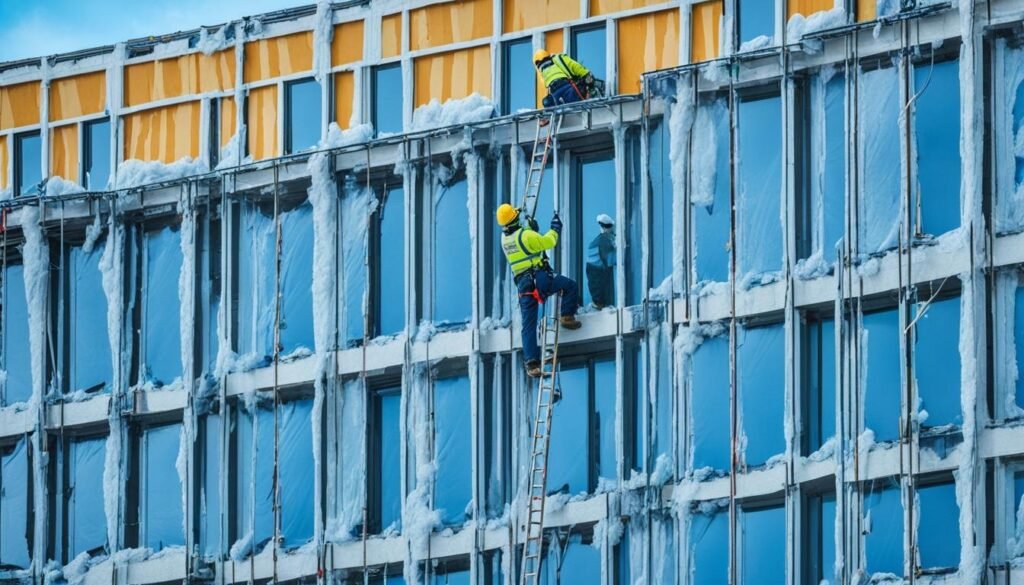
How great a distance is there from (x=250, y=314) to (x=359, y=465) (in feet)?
10.4

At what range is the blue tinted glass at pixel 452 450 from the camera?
1490 inches

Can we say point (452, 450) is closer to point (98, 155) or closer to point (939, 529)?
point (939, 529)

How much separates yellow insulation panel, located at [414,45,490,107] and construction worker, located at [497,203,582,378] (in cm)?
285

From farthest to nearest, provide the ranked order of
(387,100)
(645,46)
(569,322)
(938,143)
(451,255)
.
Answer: (387,100) → (451,255) → (645,46) → (569,322) → (938,143)

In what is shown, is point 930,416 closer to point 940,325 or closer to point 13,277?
point 940,325

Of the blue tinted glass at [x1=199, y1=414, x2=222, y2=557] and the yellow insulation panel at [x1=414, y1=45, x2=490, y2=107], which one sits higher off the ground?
the yellow insulation panel at [x1=414, y1=45, x2=490, y2=107]

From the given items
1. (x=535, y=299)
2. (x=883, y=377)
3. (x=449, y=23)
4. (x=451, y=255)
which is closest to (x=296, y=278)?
(x=451, y=255)

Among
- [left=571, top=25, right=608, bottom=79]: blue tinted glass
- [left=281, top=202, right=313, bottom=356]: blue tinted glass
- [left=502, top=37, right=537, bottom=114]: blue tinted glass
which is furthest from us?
[left=281, top=202, right=313, bottom=356]: blue tinted glass

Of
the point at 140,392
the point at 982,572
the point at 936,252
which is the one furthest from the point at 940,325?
the point at 140,392

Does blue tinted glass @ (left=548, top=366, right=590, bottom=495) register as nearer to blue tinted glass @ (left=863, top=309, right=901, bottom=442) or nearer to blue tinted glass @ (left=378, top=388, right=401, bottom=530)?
blue tinted glass @ (left=378, top=388, right=401, bottom=530)

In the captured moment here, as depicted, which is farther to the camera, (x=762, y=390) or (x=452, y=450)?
(x=452, y=450)

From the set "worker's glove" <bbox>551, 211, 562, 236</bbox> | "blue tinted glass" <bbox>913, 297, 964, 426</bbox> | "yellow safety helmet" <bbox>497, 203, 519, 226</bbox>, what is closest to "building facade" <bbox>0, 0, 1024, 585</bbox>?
"blue tinted glass" <bbox>913, 297, 964, 426</bbox>

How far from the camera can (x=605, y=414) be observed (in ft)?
121

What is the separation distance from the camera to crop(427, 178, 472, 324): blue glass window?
38.3m
